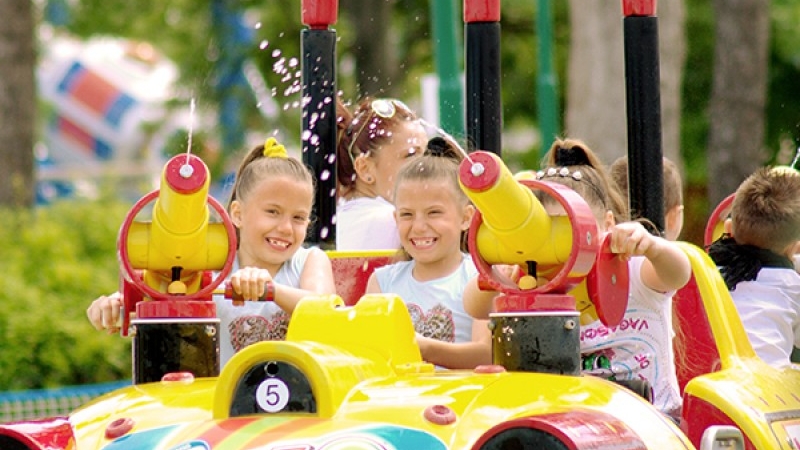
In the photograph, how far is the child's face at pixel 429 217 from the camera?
4.93m

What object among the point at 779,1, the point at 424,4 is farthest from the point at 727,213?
the point at 424,4

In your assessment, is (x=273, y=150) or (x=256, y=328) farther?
(x=273, y=150)

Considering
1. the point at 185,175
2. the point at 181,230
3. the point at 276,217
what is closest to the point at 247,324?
the point at 276,217

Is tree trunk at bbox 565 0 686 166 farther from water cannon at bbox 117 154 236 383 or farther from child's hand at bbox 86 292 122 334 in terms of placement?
water cannon at bbox 117 154 236 383

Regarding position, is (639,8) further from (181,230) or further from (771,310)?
(181,230)

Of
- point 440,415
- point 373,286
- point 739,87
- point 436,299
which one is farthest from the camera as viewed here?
point 739,87

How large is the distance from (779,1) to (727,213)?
13.0 m

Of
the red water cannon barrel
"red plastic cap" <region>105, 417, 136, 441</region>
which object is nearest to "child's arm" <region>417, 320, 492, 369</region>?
the red water cannon barrel

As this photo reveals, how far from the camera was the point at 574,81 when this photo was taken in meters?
14.2

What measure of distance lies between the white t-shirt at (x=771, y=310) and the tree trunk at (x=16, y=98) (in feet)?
34.2

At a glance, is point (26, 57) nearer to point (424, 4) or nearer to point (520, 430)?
point (424, 4)

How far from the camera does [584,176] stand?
501 cm

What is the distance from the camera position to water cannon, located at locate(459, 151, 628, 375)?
13.2 feet

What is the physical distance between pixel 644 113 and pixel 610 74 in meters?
8.69
